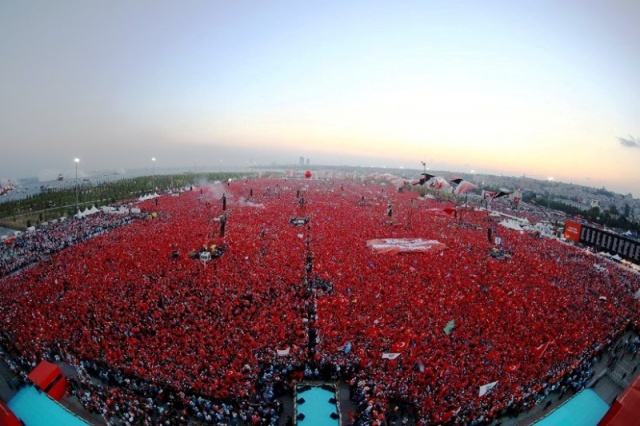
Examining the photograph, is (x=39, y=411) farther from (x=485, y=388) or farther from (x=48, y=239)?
(x=48, y=239)

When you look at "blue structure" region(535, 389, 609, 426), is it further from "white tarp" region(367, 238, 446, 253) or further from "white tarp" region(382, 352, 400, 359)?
"white tarp" region(367, 238, 446, 253)

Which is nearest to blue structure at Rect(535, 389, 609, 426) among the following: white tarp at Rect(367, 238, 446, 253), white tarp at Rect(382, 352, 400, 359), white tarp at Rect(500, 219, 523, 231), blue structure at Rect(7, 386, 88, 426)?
white tarp at Rect(382, 352, 400, 359)

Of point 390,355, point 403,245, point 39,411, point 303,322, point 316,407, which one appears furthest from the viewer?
point 403,245

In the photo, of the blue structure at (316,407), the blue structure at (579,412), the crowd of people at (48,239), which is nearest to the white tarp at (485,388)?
the blue structure at (579,412)

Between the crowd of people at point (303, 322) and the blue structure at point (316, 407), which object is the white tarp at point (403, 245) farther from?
the blue structure at point (316, 407)

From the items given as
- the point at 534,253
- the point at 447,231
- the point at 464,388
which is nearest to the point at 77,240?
the point at 464,388

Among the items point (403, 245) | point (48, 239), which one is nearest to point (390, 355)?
point (403, 245)

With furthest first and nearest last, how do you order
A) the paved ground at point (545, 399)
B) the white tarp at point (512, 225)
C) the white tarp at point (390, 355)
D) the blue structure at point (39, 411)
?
the white tarp at point (512, 225), the white tarp at point (390, 355), the paved ground at point (545, 399), the blue structure at point (39, 411)
